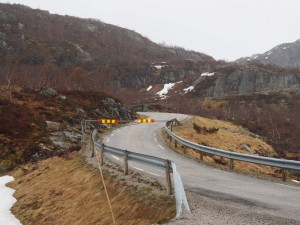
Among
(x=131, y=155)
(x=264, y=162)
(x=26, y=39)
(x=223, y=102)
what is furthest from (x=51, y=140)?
(x=26, y=39)

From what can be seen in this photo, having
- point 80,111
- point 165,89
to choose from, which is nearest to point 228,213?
point 80,111

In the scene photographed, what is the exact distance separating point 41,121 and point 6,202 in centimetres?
Answer: 1524

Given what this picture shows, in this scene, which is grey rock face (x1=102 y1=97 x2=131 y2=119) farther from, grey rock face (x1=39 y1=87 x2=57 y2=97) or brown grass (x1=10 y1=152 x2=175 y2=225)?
brown grass (x1=10 y1=152 x2=175 y2=225)

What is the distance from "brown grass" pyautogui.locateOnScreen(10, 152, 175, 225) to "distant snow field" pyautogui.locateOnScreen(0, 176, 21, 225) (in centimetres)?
27

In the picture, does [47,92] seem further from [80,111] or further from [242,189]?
[242,189]

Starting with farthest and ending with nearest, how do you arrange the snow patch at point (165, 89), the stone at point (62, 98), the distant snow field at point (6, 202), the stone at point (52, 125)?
the snow patch at point (165, 89) < the stone at point (62, 98) < the stone at point (52, 125) < the distant snow field at point (6, 202)

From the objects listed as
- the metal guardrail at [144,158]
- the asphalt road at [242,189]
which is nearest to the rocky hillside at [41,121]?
the metal guardrail at [144,158]

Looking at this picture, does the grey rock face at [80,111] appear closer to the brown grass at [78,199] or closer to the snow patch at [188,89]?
the brown grass at [78,199]

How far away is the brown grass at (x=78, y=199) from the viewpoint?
30.9 ft

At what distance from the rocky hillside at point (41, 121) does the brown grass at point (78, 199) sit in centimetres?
458

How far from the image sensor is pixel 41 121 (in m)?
30.8

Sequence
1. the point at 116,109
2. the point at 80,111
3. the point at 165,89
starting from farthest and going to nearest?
the point at 165,89 → the point at 116,109 → the point at 80,111

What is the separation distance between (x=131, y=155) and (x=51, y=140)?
15.6 metres

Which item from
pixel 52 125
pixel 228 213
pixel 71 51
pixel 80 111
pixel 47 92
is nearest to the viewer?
pixel 228 213
